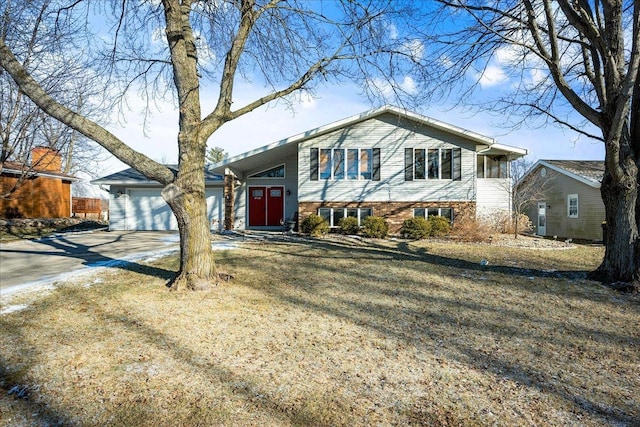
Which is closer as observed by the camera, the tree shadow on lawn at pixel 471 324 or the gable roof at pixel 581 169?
the tree shadow on lawn at pixel 471 324

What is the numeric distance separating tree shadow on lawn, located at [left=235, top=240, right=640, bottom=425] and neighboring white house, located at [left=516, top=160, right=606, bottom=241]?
11661 millimetres

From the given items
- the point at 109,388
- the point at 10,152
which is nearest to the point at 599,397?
the point at 109,388

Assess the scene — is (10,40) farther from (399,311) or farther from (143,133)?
(399,311)

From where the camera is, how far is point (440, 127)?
14.3 m

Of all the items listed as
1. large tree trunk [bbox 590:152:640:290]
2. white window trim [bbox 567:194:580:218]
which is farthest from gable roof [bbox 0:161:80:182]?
white window trim [bbox 567:194:580:218]

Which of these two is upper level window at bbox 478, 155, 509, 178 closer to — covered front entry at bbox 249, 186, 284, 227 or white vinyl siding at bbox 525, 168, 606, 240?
white vinyl siding at bbox 525, 168, 606, 240

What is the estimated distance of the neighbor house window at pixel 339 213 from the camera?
14.7 meters

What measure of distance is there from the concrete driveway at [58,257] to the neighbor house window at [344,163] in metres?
6.32

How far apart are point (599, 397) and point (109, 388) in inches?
158

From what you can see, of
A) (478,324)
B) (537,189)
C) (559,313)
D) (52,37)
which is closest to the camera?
(478,324)

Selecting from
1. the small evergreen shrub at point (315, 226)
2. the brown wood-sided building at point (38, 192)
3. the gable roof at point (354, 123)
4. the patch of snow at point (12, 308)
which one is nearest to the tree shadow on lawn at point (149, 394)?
the patch of snow at point (12, 308)

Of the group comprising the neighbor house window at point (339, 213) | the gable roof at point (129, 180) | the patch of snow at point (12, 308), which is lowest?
the patch of snow at point (12, 308)

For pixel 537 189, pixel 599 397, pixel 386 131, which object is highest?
pixel 386 131

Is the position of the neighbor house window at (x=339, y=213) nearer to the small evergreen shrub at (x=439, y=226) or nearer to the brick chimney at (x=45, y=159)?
the small evergreen shrub at (x=439, y=226)
